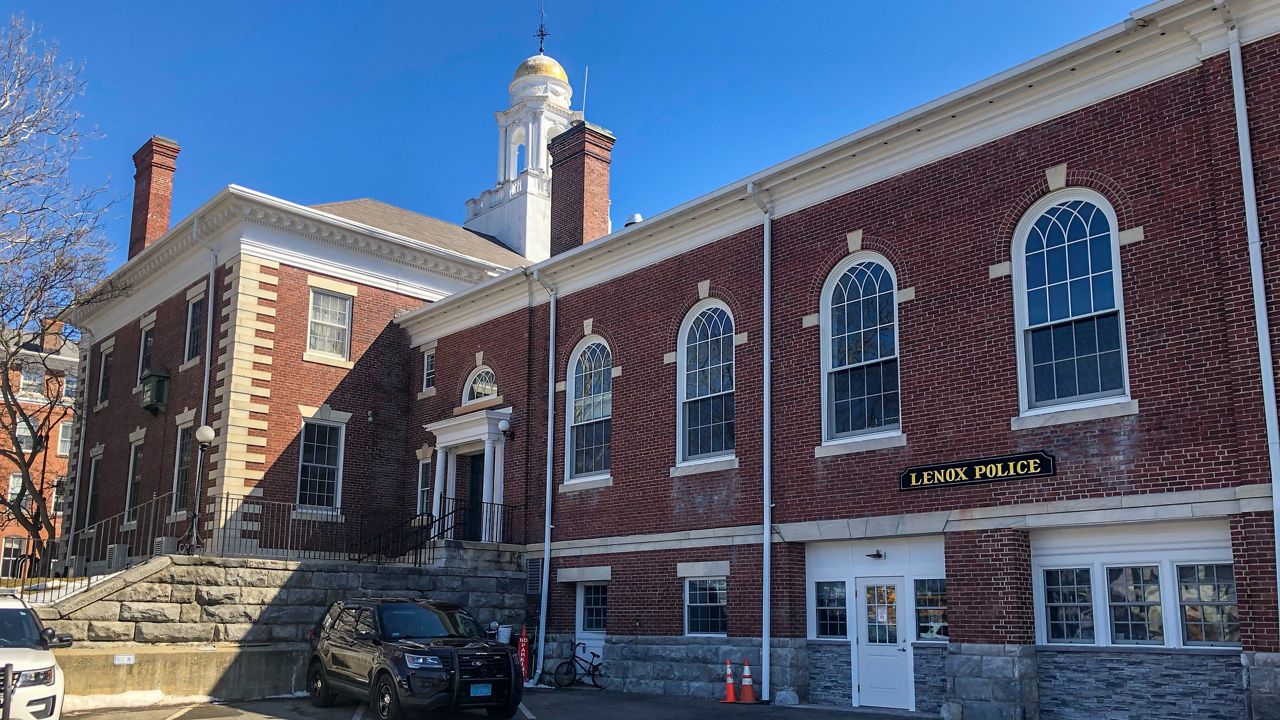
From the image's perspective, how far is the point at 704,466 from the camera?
19.0m

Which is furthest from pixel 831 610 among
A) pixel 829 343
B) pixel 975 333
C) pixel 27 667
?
pixel 27 667

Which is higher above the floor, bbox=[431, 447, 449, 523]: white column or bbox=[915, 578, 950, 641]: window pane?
bbox=[431, 447, 449, 523]: white column

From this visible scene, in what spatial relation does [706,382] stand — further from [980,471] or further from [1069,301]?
[1069,301]

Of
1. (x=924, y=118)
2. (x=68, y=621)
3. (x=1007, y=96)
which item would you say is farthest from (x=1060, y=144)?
(x=68, y=621)

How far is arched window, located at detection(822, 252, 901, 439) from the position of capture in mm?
16672

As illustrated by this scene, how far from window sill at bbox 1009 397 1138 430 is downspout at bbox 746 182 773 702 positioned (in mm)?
4262

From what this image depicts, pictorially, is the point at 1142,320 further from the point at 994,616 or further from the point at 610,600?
the point at 610,600

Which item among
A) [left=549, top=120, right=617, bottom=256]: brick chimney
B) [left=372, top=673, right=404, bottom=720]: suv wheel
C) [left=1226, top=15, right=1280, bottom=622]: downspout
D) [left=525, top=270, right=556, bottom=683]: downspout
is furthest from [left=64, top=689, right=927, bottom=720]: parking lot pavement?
[left=549, top=120, right=617, bottom=256]: brick chimney

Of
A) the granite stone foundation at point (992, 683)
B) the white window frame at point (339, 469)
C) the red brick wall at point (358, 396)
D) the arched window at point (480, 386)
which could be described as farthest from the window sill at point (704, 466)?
the white window frame at point (339, 469)

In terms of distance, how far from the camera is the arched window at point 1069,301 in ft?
46.3

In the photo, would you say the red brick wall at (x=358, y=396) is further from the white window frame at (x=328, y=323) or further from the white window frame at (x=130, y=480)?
the white window frame at (x=130, y=480)

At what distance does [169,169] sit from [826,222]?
22.9 m

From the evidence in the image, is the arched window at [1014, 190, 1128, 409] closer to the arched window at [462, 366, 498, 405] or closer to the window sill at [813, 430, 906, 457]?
the window sill at [813, 430, 906, 457]

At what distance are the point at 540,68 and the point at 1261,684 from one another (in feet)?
119
